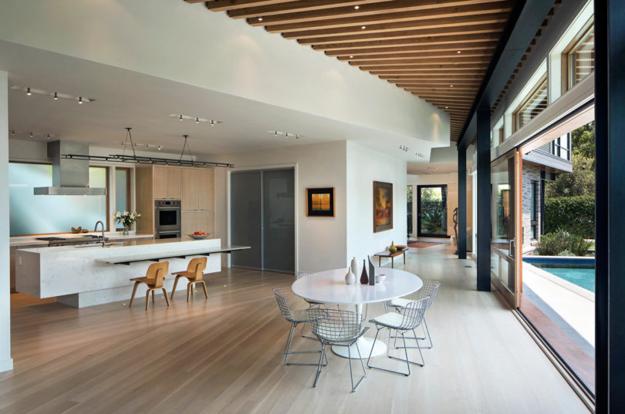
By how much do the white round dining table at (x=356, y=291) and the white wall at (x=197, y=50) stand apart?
91.0 inches

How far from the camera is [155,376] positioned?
12.2 ft

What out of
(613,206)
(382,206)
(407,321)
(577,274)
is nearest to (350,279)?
(407,321)

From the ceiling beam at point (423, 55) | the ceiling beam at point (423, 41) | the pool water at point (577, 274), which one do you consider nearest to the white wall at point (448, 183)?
the pool water at point (577, 274)

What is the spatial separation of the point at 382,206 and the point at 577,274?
5099mm

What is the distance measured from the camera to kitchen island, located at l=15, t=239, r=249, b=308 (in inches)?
222

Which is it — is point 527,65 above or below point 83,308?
above

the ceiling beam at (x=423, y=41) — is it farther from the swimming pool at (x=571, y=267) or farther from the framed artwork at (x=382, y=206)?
the swimming pool at (x=571, y=267)

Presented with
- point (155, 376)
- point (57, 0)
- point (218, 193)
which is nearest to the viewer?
point (57, 0)

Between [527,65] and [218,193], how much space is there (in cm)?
730

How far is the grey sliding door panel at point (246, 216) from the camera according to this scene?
31.3 ft

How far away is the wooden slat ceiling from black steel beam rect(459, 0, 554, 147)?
Answer: 0.74ft

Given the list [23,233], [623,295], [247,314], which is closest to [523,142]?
[623,295]

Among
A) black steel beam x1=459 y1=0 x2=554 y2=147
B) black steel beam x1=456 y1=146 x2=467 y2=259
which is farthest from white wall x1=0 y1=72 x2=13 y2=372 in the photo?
black steel beam x1=456 y1=146 x2=467 y2=259

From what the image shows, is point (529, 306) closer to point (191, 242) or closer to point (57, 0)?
point (191, 242)
